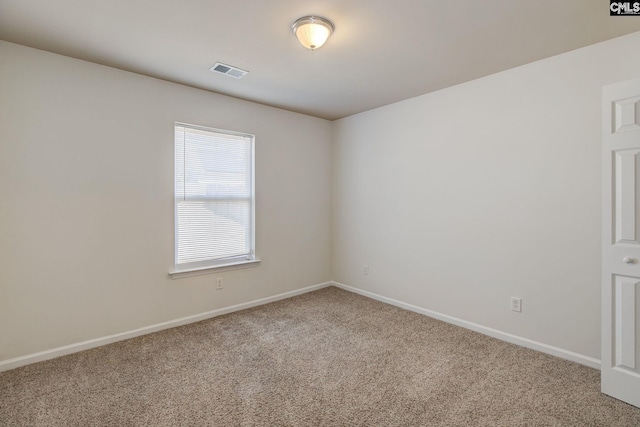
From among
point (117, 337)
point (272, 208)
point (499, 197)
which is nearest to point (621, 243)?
point (499, 197)

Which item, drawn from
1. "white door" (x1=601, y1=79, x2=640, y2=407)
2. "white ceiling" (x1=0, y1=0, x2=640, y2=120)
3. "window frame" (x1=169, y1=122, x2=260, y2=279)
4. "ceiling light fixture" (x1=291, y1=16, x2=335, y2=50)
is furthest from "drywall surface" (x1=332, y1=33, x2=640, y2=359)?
"ceiling light fixture" (x1=291, y1=16, x2=335, y2=50)

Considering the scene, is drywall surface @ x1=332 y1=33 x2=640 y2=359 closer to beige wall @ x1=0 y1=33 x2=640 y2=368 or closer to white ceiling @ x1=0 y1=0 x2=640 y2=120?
beige wall @ x1=0 y1=33 x2=640 y2=368

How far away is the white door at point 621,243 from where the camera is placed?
6.38 feet

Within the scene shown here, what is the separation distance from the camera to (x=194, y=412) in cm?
191

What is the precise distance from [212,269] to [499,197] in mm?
Answer: 3083

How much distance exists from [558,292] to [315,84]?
2932 millimetres

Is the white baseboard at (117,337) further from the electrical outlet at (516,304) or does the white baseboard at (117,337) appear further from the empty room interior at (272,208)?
the electrical outlet at (516,304)

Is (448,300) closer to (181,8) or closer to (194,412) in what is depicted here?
Answer: (194,412)

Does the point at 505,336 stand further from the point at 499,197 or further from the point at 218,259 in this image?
the point at 218,259

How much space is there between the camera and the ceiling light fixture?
2061 mm

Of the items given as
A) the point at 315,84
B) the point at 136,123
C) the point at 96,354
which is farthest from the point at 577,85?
the point at 96,354

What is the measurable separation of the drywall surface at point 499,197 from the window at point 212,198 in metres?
1.59

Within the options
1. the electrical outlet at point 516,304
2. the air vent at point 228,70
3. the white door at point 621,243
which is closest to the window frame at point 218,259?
the air vent at point 228,70

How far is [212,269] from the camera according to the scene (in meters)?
3.50
